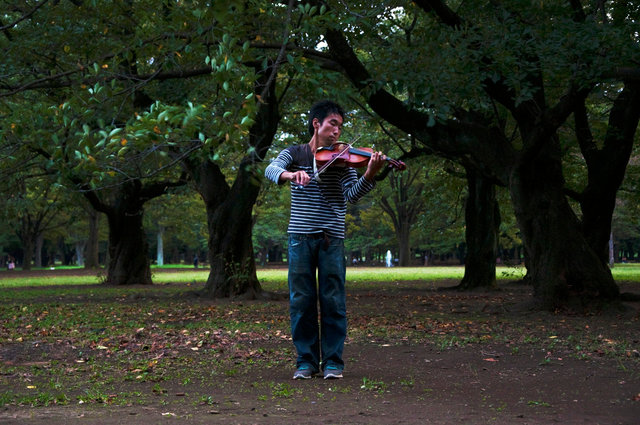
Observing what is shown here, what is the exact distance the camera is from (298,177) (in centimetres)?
519

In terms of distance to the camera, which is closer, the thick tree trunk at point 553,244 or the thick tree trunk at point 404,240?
the thick tree trunk at point 553,244

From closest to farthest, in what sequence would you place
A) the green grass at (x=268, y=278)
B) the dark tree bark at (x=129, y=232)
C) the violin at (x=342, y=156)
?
the violin at (x=342, y=156)
the dark tree bark at (x=129, y=232)
the green grass at (x=268, y=278)

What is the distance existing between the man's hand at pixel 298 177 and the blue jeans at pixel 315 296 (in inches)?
25.2

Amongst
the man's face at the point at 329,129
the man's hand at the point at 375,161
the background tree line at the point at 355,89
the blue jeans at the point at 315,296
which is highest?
the background tree line at the point at 355,89

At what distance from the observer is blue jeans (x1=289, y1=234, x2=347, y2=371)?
581 cm

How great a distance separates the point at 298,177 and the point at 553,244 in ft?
26.8

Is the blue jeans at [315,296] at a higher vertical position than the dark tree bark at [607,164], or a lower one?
lower

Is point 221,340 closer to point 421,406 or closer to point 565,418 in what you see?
point 421,406

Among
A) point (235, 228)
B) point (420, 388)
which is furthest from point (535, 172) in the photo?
point (420, 388)

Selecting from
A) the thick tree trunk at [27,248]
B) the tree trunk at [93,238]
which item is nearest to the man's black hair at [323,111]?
the tree trunk at [93,238]

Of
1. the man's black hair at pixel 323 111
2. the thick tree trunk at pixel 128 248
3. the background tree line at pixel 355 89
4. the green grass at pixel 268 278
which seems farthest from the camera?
the green grass at pixel 268 278

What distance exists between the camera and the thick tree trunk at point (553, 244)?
1219 cm

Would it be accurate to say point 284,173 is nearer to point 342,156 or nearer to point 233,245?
point 342,156

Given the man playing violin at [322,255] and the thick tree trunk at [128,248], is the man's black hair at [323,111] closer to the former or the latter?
the man playing violin at [322,255]
